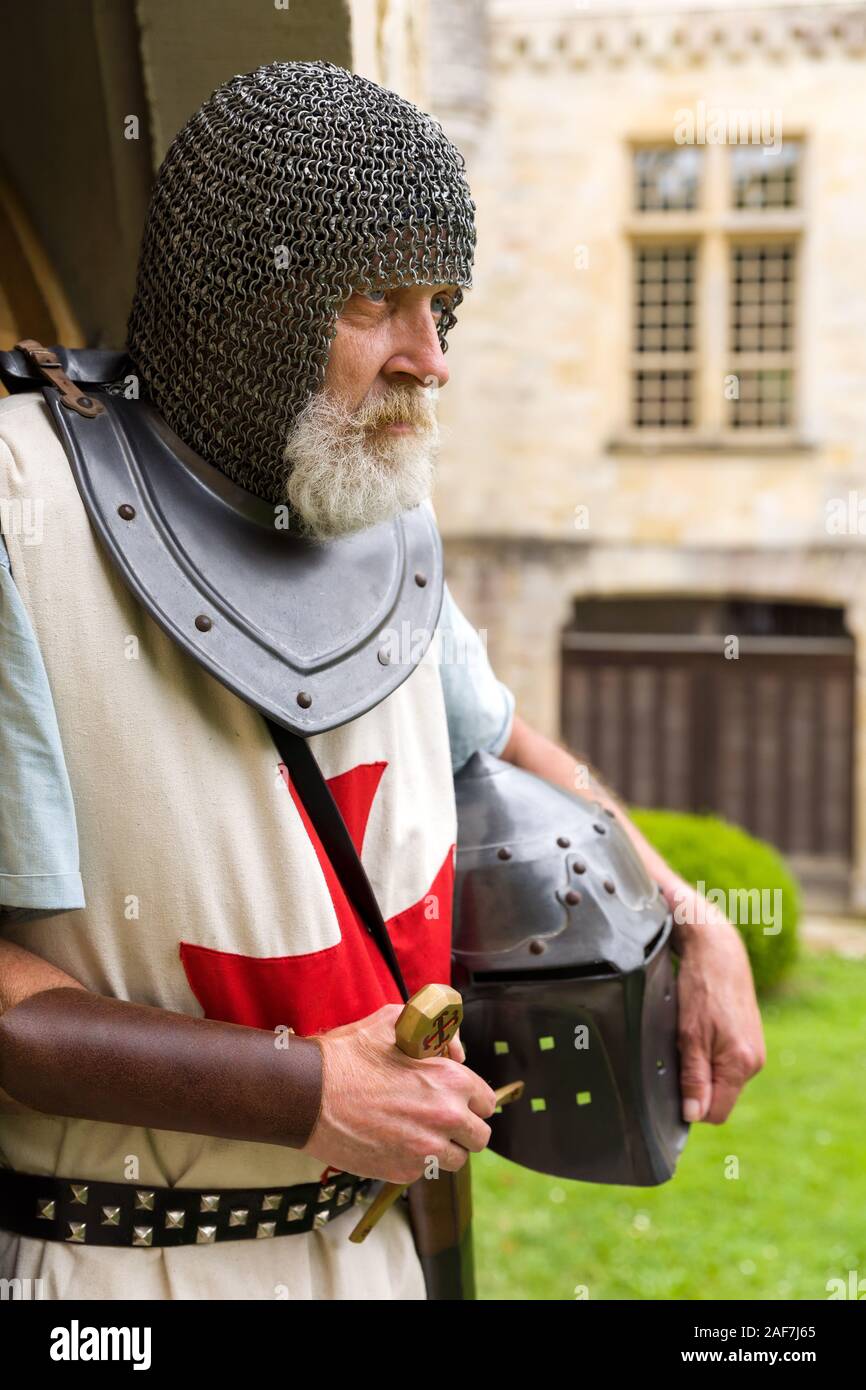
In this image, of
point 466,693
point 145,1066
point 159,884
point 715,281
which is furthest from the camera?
point 715,281

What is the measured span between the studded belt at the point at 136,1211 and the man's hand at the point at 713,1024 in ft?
1.91

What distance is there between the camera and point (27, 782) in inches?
51.1

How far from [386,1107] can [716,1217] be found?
14.5 feet

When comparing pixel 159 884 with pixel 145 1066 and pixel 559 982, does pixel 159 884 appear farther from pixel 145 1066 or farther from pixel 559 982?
pixel 559 982

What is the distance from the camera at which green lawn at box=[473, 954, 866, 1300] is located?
4797mm

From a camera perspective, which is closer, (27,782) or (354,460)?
(27,782)

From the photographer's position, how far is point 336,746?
153cm

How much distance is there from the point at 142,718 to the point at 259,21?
41.4 inches

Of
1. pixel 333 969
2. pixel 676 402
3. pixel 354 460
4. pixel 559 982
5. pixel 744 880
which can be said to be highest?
pixel 354 460

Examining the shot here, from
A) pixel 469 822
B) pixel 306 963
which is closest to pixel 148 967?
pixel 306 963
